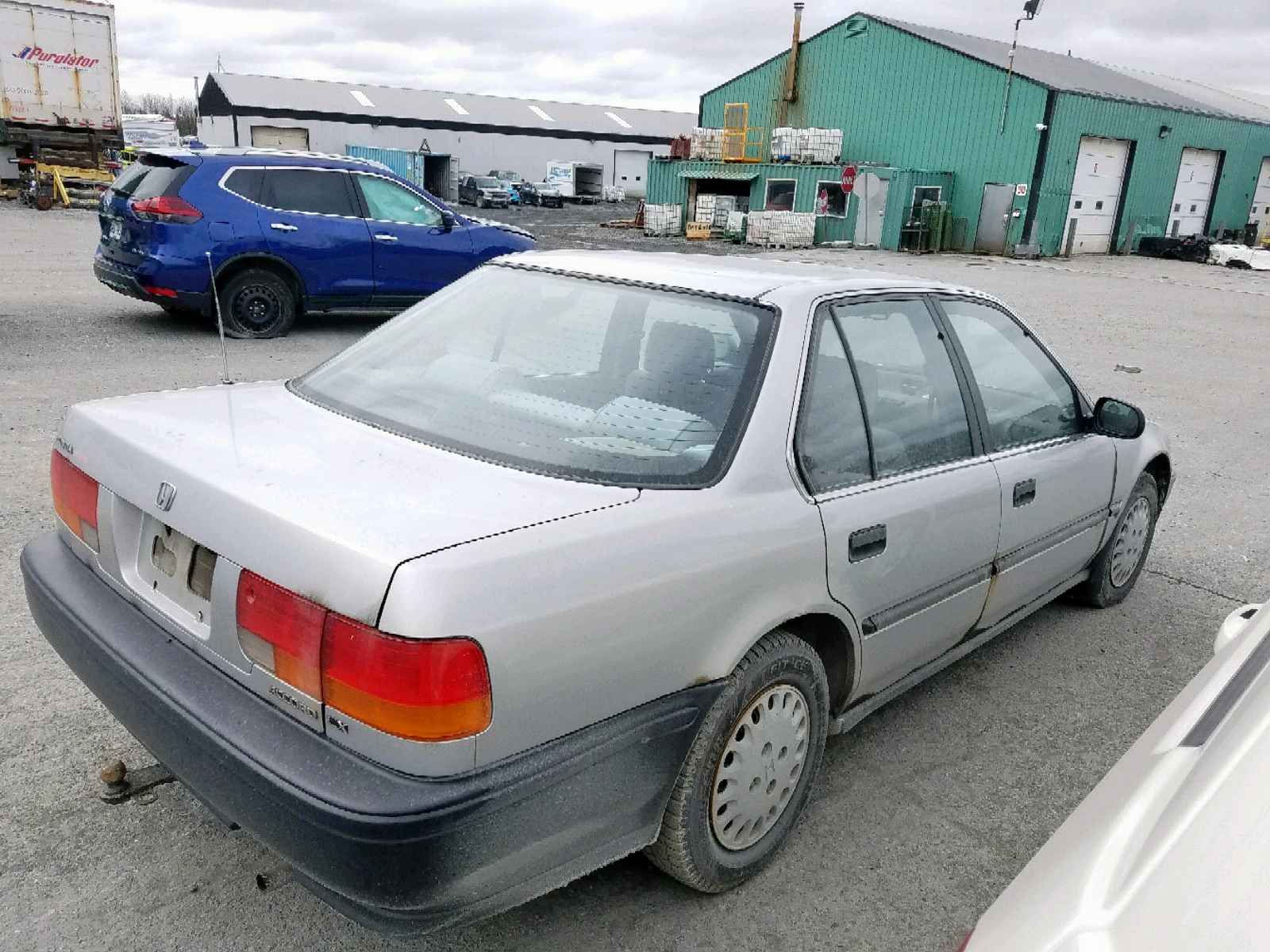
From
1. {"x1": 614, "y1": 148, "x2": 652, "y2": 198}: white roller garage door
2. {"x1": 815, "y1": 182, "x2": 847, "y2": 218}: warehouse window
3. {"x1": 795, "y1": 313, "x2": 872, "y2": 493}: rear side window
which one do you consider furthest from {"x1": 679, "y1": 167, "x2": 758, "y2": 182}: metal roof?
{"x1": 795, "y1": 313, "x2": 872, "y2": 493}: rear side window

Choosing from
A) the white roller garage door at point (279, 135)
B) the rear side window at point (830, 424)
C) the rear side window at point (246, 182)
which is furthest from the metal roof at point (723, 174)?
the rear side window at point (830, 424)

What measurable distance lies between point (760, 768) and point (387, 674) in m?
1.12

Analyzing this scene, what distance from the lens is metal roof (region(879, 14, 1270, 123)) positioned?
1149 inches

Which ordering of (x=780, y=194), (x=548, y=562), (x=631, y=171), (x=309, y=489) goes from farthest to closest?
(x=631, y=171) < (x=780, y=194) < (x=309, y=489) < (x=548, y=562)

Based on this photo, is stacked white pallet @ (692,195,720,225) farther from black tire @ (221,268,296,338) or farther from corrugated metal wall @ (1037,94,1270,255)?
black tire @ (221,268,296,338)

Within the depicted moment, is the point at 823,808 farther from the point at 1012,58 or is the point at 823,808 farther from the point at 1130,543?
the point at 1012,58

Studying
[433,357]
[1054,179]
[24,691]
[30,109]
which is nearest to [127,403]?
[433,357]

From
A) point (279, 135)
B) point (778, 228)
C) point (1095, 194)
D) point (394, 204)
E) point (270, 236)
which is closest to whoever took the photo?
point (270, 236)

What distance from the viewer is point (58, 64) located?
25.1m

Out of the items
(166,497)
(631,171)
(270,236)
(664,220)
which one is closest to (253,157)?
(270,236)

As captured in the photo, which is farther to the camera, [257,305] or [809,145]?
[809,145]

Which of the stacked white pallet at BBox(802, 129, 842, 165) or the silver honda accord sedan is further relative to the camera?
the stacked white pallet at BBox(802, 129, 842, 165)

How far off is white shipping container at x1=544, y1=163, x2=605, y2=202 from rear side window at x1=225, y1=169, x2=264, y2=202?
39.9 m

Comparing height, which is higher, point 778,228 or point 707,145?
point 707,145
